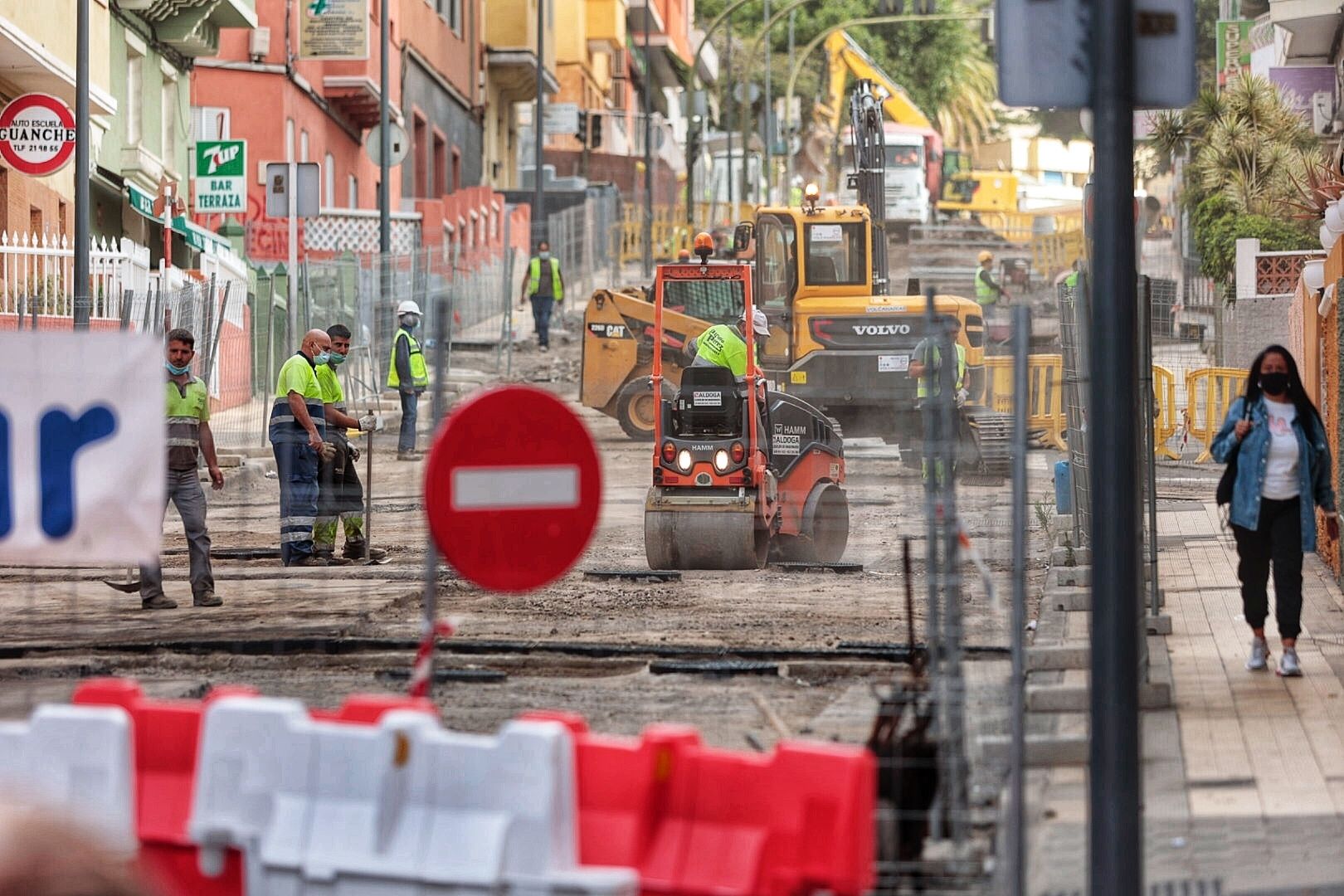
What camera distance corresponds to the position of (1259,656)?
11.0m

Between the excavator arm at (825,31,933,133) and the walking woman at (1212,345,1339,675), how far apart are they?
57.4 meters

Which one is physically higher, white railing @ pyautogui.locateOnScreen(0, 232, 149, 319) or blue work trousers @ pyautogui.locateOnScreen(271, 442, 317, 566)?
white railing @ pyautogui.locateOnScreen(0, 232, 149, 319)

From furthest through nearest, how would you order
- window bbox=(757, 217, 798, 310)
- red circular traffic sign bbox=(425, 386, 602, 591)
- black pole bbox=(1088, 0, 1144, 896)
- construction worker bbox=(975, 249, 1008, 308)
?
construction worker bbox=(975, 249, 1008, 308) < window bbox=(757, 217, 798, 310) < red circular traffic sign bbox=(425, 386, 602, 591) < black pole bbox=(1088, 0, 1144, 896)

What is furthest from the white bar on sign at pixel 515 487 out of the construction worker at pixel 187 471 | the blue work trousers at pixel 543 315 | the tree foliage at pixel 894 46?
the tree foliage at pixel 894 46

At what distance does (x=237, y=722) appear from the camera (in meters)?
6.00

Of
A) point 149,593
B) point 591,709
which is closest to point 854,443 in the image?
point 149,593

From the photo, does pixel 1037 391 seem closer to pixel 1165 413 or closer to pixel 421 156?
pixel 1165 413

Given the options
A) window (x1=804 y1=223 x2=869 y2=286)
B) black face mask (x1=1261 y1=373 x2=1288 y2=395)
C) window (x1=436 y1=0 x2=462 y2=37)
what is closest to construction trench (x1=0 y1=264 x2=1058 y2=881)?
black face mask (x1=1261 y1=373 x2=1288 y2=395)

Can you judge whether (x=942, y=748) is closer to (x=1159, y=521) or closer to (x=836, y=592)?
(x=836, y=592)

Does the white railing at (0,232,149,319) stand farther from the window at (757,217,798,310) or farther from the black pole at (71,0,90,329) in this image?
the window at (757,217,798,310)

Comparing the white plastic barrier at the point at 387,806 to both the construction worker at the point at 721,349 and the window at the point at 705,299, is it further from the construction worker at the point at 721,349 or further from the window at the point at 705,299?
the window at the point at 705,299

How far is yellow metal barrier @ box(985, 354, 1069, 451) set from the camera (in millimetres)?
23562

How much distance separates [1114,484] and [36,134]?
51.9 feet

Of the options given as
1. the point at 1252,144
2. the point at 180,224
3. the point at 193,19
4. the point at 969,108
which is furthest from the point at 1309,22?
the point at 969,108
